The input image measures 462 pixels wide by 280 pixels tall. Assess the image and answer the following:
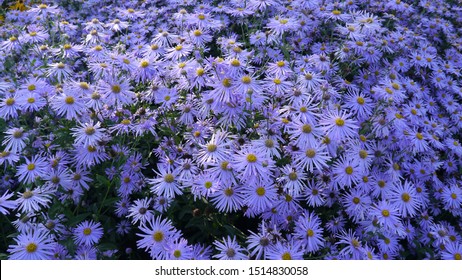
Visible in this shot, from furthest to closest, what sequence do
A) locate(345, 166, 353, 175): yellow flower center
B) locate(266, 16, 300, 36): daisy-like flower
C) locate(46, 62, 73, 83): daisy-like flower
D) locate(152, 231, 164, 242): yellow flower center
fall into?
locate(266, 16, 300, 36): daisy-like flower, locate(46, 62, 73, 83): daisy-like flower, locate(345, 166, 353, 175): yellow flower center, locate(152, 231, 164, 242): yellow flower center

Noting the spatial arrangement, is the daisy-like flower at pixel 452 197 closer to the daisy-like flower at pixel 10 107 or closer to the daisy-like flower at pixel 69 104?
the daisy-like flower at pixel 69 104

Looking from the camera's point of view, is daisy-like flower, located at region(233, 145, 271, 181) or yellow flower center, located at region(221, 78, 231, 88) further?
yellow flower center, located at region(221, 78, 231, 88)

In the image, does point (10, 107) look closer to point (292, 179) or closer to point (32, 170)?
point (32, 170)

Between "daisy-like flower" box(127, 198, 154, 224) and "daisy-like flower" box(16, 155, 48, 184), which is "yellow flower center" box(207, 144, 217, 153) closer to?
"daisy-like flower" box(127, 198, 154, 224)

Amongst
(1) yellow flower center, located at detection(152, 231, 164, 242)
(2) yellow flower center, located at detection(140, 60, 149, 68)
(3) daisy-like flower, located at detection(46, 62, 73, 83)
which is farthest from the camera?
(3) daisy-like flower, located at detection(46, 62, 73, 83)

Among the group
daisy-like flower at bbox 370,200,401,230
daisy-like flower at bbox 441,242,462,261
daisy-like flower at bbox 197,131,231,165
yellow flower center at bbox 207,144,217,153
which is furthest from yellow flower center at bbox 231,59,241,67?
daisy-like flower at bbox 441,242,462,261

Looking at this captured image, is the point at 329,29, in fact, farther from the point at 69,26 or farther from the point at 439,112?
the point at 69,26

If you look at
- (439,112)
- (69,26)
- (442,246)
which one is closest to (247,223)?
(442,246)

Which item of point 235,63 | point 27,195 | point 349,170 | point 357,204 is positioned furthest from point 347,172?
point 27,195
